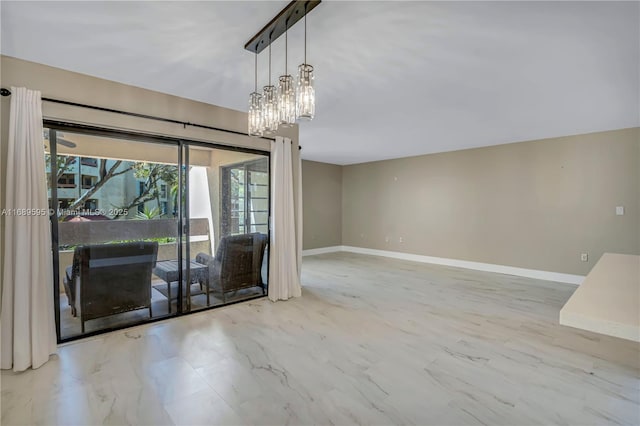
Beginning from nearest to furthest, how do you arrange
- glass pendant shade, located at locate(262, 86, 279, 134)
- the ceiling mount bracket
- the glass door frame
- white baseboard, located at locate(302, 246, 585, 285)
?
1. the ceiling mount bracket
2. glass pendant shade, located at locate(262, 86, 279, 134)
3. the glass door frame
4. white baseboard, located at locate(302, 246, 585, 285)

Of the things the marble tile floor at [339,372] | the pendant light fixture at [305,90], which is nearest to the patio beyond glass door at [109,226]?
the marble tile floor at [339,372]

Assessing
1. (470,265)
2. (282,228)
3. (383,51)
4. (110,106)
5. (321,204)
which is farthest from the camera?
(321,204)

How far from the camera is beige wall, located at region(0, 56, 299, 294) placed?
2.42 metres

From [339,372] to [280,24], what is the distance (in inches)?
101

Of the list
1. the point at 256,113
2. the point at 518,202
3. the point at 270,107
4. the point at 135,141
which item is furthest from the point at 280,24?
the point at 518,202

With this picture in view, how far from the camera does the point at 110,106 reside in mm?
2885

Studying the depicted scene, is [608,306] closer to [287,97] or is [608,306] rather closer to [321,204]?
[287,97]

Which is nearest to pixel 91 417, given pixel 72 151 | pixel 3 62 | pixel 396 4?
pixel 72 151

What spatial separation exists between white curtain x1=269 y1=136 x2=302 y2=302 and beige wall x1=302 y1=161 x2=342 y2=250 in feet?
11.1

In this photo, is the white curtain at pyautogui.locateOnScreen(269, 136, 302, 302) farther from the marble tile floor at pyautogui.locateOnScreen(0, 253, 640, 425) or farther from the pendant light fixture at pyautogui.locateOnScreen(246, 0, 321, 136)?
the pendant light fixture at pyautogui.locateOnScreen(246, 0, 321, 136)

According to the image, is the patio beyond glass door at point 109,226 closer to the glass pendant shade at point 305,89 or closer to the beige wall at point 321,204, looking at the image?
the glass pendant shade at point 305,89

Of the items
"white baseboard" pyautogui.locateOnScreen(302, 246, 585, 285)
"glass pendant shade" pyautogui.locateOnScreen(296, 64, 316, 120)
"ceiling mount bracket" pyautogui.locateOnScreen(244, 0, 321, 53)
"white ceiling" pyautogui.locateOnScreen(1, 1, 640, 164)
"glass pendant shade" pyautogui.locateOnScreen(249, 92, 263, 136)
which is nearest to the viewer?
"ceiling mount bracket" pyautogui.locateOnScreen(244, 0, 321, 53)

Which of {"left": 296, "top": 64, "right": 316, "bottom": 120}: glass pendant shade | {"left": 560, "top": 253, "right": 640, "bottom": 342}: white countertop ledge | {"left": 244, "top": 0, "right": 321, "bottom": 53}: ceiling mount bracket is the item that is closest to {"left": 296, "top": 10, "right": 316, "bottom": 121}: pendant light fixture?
{"left": 296, "top": 64, "right": 316, "bottom": 120}: glass pendant shade

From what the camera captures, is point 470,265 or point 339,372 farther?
point 470,265
